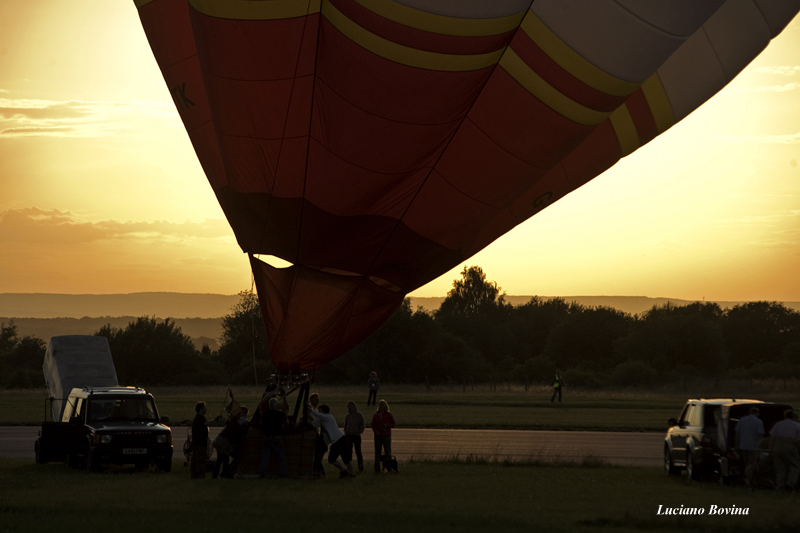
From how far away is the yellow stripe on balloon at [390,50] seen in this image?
428 inches

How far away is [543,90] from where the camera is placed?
11758 millimetres

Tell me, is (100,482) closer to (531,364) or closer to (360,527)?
(360,527)

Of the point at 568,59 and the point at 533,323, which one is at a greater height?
the point at 533,323

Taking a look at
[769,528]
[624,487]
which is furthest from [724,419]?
[769,528]

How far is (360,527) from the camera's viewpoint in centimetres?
1044

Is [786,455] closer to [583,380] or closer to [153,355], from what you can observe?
[583,380]

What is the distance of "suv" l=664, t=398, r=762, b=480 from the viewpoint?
15789 millimetres

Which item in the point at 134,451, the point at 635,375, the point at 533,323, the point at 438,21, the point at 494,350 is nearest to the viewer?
the point at 438,21

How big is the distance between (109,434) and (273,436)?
12.1ft

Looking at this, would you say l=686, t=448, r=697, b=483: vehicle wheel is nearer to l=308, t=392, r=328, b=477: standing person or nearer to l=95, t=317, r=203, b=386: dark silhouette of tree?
l=308, t=392, r=328, b=477: standing person

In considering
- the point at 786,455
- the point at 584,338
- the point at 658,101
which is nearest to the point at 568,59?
the point at 658,101

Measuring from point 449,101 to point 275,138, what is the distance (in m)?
2.34

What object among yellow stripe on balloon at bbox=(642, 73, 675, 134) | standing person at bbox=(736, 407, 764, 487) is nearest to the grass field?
standing person at bbox=(736, 407, 764, 487)

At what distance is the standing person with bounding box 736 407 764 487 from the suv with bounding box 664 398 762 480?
0.64m
